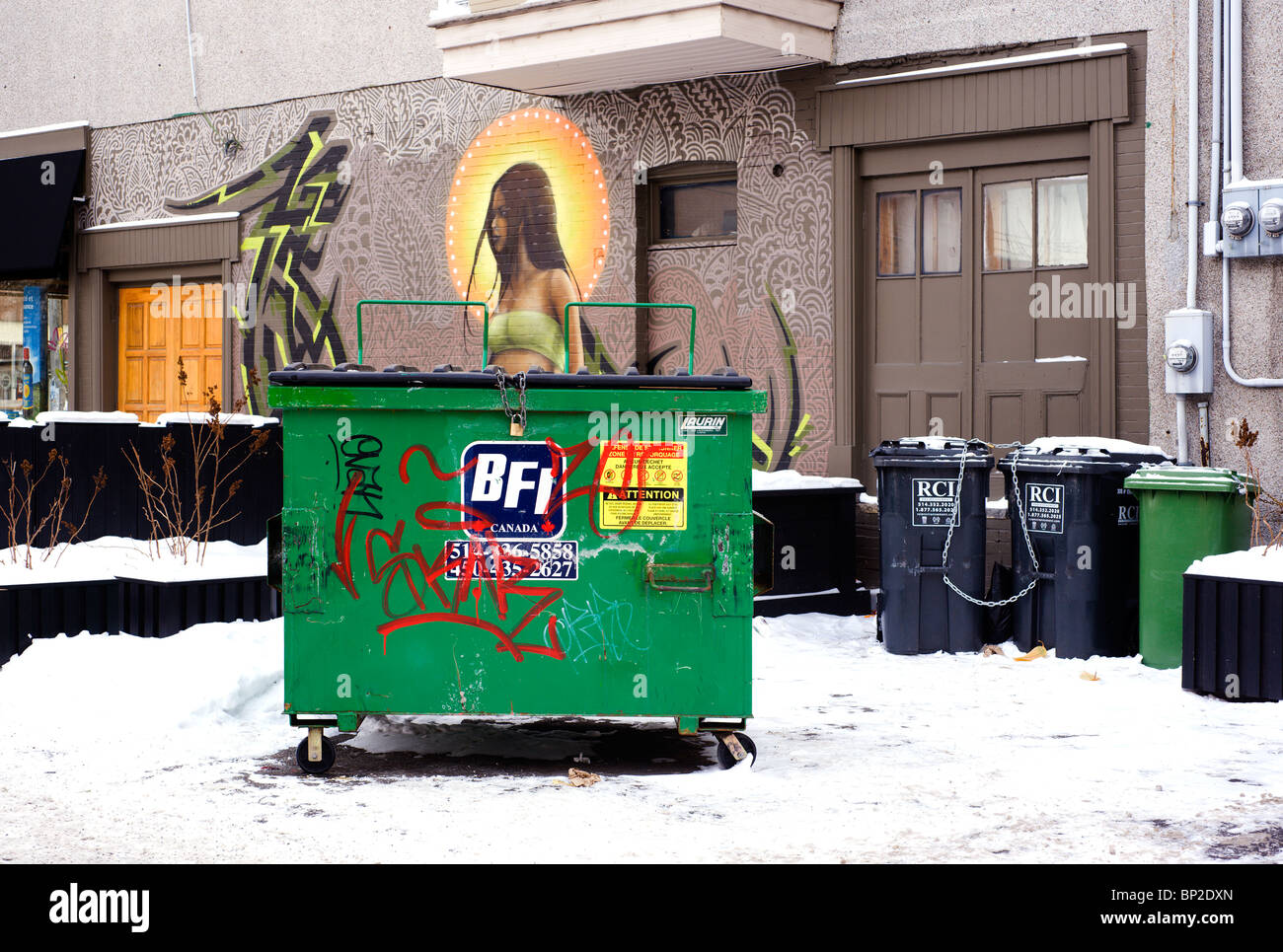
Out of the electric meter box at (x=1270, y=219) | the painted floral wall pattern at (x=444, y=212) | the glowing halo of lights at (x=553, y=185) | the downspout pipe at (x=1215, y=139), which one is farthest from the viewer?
the glowing halo of lights at (x=553, y=185)

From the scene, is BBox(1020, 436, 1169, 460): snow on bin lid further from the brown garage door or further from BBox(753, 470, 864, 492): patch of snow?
BBox(753, 470, 864, 492): patch of snow

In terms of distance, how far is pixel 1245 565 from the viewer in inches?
292

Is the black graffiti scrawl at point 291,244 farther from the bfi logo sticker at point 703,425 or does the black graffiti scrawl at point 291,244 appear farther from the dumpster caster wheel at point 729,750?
the dumpster caster wheel at point 729,750

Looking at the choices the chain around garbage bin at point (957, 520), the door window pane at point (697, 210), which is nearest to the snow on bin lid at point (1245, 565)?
the chain around garbage bin at point (957, 520)

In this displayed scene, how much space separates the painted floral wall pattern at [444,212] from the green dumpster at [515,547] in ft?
18.9

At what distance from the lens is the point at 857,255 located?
11.2 metres

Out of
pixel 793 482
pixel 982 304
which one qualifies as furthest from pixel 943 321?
pixel 793 482

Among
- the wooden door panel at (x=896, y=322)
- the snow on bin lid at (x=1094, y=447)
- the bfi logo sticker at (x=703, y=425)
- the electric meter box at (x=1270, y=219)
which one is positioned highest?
the electric meter box at (x=1270, y=219)

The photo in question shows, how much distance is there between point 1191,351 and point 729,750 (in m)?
5.22

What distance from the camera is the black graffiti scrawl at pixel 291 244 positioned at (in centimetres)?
1397

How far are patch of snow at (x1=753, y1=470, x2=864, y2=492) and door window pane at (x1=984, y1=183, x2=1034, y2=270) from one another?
6.25 ft

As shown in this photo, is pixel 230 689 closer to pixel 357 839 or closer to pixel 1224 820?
pixel 357 839

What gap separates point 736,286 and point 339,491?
647cm

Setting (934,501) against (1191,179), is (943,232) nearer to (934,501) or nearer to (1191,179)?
(1191,179)
